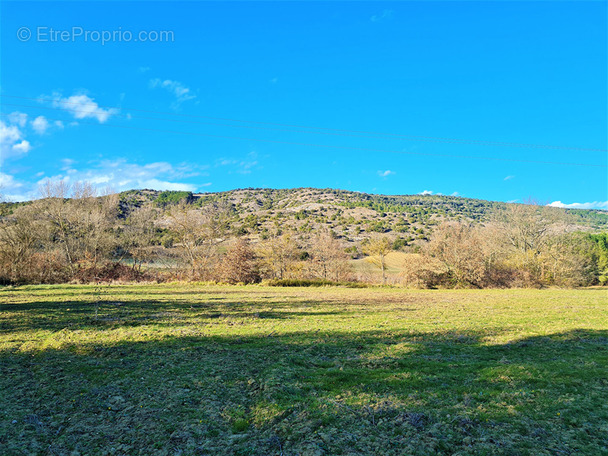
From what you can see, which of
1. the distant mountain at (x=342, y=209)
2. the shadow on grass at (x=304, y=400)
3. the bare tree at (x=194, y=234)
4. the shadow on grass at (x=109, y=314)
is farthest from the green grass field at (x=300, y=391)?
the distant mountain at (x=342, y=209)

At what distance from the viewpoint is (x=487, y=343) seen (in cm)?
906

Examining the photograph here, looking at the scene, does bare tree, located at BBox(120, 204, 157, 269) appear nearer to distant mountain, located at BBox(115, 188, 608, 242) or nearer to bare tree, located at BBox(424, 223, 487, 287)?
bare tree, located at BBox(424, 223, 487, 287)

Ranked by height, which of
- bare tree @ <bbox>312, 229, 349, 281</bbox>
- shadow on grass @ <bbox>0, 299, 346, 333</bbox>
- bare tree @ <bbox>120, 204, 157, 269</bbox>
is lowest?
shadow on grass @ <bbox>0, 299, 346, 333</bbox>

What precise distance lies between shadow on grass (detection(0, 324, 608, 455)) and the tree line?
27.7 m

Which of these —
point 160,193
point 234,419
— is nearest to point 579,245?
point 234,419

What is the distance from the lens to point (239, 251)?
37406 mm

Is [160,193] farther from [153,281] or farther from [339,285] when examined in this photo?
[339,285]

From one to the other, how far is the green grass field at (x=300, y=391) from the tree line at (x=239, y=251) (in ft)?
81.0

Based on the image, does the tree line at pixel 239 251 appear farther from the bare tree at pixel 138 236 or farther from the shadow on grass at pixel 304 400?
the shadow on grass at pixel 304 400

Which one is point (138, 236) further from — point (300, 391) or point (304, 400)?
point (304, 400)

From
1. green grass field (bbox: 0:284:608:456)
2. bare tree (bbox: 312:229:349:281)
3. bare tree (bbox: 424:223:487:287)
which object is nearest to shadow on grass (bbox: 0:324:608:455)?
green grass field (bbox: 0:284:608:456)

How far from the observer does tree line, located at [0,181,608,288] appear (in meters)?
33.6

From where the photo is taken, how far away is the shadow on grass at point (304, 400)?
401 centimetres

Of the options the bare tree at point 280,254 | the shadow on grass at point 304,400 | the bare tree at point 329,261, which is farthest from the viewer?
the bare tree at point 280,254
